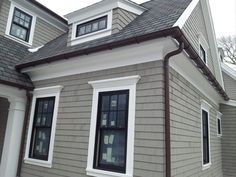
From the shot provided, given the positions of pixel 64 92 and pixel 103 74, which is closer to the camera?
pixel 103 74

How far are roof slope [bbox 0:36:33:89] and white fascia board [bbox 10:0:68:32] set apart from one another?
159cm

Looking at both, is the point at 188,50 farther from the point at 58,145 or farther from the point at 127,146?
the point at 58,145

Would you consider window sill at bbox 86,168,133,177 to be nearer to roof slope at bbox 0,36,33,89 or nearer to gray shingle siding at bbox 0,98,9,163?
roof slope at bbox 0,36,33,89

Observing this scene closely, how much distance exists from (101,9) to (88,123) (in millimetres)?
3188

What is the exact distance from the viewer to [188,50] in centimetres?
449

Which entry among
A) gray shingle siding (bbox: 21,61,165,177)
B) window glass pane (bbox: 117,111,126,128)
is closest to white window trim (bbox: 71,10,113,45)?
gray shingle siding (bbox: 21,61,165,177)

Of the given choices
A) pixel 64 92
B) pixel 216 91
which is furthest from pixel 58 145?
pixel 216 91

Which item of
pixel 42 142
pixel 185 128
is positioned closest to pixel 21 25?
pixel 42 142

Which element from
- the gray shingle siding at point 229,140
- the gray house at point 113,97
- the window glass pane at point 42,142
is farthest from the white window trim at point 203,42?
the window glass pane at point 42,142

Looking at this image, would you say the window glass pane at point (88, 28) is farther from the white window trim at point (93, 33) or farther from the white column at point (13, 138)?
the white column at point (13, 138)

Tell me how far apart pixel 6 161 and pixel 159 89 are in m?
4.74

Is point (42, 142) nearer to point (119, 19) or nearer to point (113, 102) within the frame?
point (113, 102)

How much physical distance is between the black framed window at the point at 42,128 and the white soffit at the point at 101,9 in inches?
99.3

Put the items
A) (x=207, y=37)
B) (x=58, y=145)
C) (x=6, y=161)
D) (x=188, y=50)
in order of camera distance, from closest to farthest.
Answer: (x=188, y=50)
(x=58, y=145)
(x=6, y=161)
(x=207, y=37)
